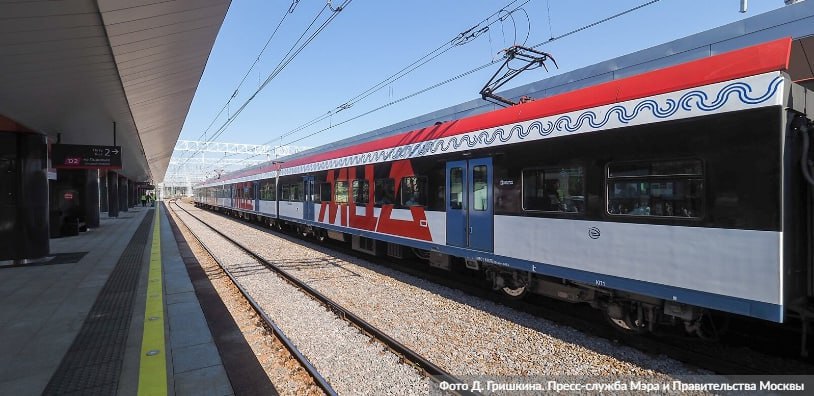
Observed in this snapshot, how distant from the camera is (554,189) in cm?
554

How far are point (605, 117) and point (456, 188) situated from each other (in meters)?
3.03

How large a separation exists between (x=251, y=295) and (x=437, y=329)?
385cm

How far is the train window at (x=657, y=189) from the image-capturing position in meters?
4.12

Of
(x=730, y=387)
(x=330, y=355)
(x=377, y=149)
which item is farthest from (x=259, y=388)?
(x=377, y=149)

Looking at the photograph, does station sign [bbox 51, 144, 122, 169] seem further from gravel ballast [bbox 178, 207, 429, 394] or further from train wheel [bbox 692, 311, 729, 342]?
train wheel [bbox 692, 311, 729, 342]

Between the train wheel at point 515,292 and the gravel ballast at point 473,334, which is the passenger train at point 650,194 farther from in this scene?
the gravel ballast at point 473,334

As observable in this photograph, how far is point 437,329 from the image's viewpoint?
563cm

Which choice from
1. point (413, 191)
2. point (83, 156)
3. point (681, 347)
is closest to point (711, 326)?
point (681, 347)

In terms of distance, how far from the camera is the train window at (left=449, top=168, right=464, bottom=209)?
23.9ft

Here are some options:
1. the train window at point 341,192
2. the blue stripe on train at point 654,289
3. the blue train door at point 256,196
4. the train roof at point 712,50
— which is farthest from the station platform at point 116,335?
the blue train door at point 256,196

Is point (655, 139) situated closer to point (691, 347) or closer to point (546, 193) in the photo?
point (546, 193)

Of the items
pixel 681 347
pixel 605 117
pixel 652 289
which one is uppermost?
pixel 605 117

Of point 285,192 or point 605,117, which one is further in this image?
point 285,192

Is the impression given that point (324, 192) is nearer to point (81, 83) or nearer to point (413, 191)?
point (413, 191)
